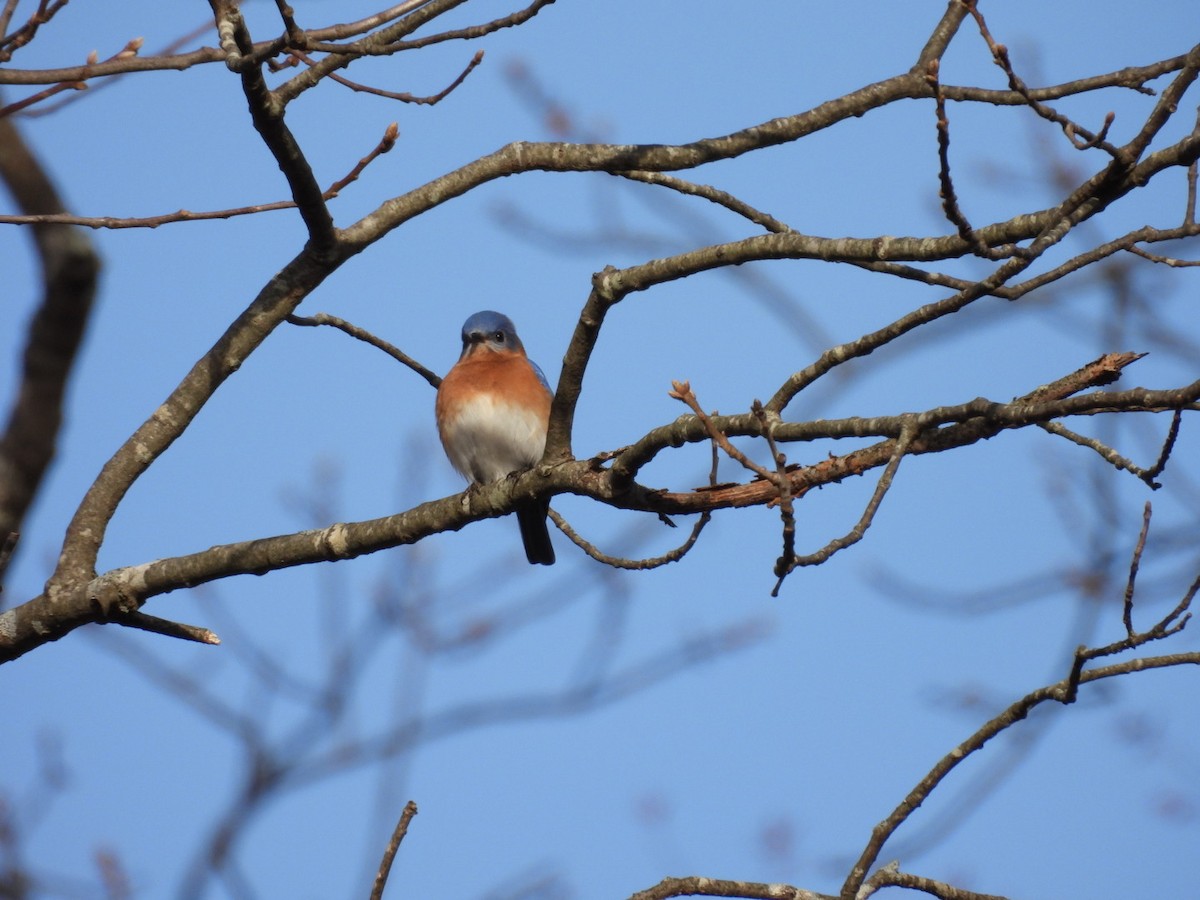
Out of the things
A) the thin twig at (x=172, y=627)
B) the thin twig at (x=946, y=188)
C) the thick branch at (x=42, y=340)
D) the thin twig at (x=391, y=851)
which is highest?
the thin twig at (x=946, y=188)

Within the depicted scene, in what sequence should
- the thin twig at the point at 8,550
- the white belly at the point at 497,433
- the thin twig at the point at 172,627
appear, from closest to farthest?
the thin twig at the point at 8,550 → the thin twig at the point at 172,627 → the white belly at the point at 497,433

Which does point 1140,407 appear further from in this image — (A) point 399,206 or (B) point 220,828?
(B) point 220,828

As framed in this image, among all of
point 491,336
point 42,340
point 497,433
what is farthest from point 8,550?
point 491,336

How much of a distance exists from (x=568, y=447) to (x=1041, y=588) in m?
3.33

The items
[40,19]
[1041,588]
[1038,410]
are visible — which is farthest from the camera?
[1041,588]

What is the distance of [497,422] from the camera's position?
654 centimetres

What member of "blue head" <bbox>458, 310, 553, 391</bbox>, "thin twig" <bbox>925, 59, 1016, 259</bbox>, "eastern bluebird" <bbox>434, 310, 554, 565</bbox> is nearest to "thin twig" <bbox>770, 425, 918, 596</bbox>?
"thin twig" <bbox>925, 59, 1016, 259</bbox>

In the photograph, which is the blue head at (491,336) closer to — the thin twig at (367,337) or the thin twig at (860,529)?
the thin twig at (367,337)

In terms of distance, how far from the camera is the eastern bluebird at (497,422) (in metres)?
6.56

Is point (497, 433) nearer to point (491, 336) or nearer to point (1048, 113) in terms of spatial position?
point (491, 336)

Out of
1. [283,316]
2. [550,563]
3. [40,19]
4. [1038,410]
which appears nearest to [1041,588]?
[550,563]

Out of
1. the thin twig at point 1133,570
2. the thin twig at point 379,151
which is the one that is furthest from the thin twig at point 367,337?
the thin twig at point 1133,570

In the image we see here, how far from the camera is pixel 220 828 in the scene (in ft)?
13.6

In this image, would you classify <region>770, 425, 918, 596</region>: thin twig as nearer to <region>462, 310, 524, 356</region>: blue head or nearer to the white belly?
the white belly
